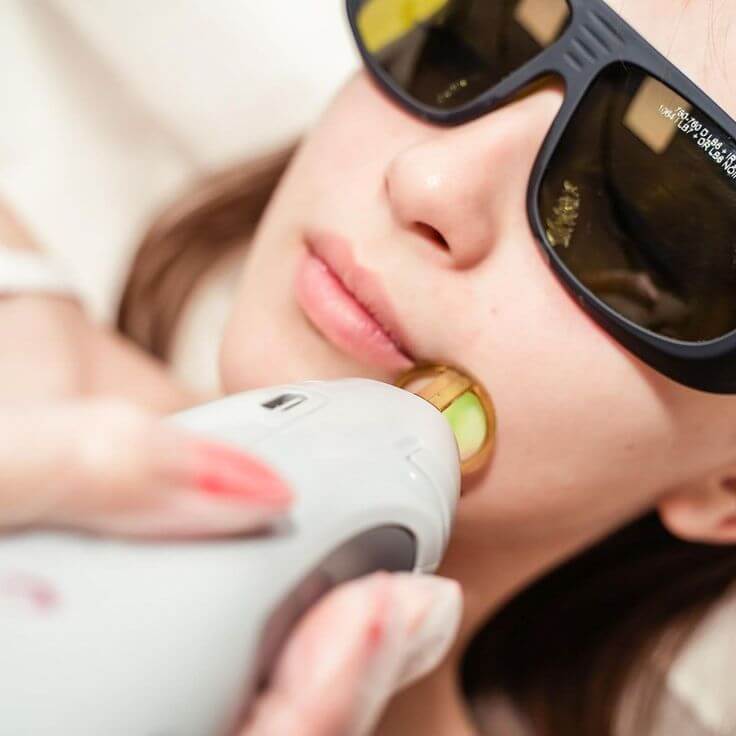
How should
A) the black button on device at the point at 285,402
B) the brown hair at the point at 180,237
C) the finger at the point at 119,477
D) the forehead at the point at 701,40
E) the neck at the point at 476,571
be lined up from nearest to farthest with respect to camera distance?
the finger at the point at 119,477 → the black button on device at the point at 285,402 → the forehead at the point at 701,40 → the neck at the point at 476,571 → the brown hair at the point at 180,237

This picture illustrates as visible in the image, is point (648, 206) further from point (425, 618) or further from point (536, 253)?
point (425, 618)

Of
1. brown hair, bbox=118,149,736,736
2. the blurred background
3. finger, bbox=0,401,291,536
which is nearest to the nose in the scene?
finger, bbox=0,401,291,536

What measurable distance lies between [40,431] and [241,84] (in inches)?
37.6

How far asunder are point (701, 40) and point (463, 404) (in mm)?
279

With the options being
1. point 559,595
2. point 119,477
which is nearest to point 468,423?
point 119,477

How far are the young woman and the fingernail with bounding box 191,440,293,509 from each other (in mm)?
283

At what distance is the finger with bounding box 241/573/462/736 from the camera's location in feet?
1.36

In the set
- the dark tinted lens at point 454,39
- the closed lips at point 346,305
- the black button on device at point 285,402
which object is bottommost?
the closed lips at point 346,305

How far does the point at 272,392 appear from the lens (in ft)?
1.72

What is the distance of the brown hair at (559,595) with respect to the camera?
1033mm

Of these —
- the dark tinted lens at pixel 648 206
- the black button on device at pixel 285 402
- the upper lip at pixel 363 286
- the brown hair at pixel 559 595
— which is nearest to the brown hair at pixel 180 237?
the brown hair at pixel 559 595

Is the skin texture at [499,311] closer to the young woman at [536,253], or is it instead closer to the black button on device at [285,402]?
the young woman at [536,253]

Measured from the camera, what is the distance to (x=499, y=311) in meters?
0.66

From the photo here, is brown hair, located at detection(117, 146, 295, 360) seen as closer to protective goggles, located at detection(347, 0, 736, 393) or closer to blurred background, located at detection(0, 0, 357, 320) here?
blurred background, located at detection(0, 0, 357, 320)
